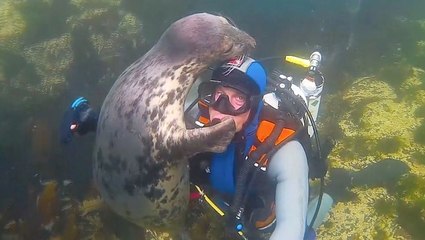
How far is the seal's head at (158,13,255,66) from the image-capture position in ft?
9.58

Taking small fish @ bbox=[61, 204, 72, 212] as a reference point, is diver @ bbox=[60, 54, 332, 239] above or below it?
above

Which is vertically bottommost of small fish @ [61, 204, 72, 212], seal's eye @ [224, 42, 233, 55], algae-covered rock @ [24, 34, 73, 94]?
small fish @ [61, 204, 72, 212]

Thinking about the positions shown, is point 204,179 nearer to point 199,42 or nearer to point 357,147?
point 199,42

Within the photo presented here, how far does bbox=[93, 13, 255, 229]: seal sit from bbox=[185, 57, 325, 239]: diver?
8.3 inches

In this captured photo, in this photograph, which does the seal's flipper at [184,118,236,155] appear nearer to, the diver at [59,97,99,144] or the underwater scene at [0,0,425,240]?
the diver at [59,97,99,144]

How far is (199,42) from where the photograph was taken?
9.59ft

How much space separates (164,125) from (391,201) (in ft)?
11.4

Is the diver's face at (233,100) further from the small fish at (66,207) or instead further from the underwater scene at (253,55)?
the small fish at (66,207)

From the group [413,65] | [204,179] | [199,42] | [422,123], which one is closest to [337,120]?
[422,123]

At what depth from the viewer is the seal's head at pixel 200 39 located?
2.92 metres

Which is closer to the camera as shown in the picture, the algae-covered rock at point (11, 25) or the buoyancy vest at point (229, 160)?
the buoyancy vest at point (229, 160)

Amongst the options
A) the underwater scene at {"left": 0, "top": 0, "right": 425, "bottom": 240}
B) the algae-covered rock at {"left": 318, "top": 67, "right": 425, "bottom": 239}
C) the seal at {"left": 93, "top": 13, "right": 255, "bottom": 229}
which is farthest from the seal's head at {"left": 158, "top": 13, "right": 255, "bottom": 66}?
the algae-covered rock at {"left": 318, "top": 67, "right": 425, "bottom": 239}

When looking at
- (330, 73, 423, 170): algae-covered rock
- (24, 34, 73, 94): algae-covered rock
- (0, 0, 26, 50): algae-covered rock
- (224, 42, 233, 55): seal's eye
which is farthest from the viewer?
(0, 0, 26, 50): algae-covered rock

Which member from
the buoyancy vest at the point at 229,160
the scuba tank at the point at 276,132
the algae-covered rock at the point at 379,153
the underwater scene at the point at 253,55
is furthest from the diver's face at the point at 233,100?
the algae-covered rock at the point at 379,153
